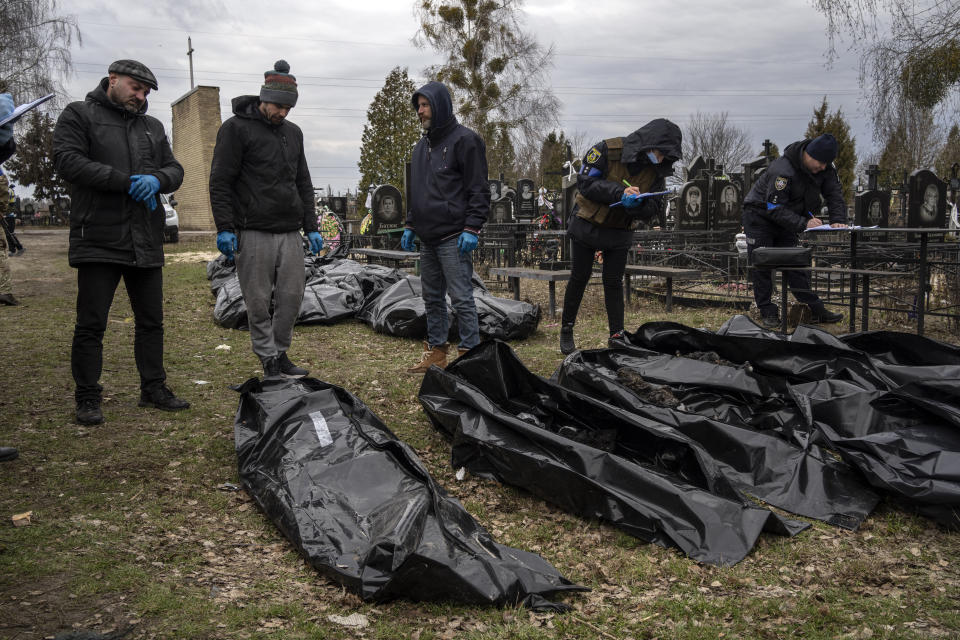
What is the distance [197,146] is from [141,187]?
1009 inches

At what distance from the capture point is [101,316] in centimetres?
376

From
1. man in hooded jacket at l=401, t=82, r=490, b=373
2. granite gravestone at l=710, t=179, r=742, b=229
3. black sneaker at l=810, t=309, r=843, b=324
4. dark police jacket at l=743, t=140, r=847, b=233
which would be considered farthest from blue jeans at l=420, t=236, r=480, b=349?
granite gravestone at l=710, t=179, r=742, b=229

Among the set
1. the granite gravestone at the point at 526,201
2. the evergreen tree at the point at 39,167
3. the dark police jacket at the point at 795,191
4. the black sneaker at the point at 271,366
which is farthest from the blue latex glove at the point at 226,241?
the evergreen tree at the point at 39,167

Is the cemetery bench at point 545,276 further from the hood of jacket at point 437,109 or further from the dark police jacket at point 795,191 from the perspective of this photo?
the hood of jacket at point 437,109

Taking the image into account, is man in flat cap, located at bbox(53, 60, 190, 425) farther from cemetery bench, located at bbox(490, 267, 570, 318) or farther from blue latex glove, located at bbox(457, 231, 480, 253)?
cemetery bench, located at bbox(490, 267, 570, 318)

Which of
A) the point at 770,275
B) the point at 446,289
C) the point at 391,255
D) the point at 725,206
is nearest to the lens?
the point at 446,289

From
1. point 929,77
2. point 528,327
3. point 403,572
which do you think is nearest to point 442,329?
point 528,327

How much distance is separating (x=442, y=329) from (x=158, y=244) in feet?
6.27

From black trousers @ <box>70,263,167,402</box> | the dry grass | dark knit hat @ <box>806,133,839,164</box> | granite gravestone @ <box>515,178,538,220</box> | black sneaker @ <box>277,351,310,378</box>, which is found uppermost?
granite gravestone @ <box>515,178,538,220</box>

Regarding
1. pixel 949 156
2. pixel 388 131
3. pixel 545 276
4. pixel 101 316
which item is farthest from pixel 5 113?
pixel 949 156

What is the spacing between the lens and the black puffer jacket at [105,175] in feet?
11.7

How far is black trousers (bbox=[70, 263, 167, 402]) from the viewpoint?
3.71 meters

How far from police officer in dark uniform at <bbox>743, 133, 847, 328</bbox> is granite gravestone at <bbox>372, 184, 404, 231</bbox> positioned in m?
8.21

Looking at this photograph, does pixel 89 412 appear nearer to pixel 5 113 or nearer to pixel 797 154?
pixel 5 113
